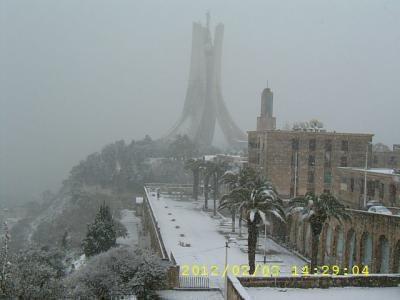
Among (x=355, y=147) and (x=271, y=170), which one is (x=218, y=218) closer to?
(x=271, y=170)

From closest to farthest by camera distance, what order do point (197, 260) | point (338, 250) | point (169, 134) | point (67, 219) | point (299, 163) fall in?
point (338, 250)
point (197, 260)
point (299, 163)
point (67, 219)
point (169, 134)

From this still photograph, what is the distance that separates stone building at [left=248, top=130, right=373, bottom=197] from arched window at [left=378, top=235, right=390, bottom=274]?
2726 centimetres

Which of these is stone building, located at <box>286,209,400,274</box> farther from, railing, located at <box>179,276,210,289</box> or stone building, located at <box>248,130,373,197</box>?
stone building, located at <box>248,130,373,197</box>

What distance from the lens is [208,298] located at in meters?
26.0

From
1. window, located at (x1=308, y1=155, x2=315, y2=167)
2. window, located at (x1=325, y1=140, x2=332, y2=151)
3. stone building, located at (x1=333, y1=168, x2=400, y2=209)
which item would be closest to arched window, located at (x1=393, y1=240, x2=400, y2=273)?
stone building, located at (x1=333, y1=168, x2=400, y2=209)

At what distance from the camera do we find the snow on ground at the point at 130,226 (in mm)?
57575

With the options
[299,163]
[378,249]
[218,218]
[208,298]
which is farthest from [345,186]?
[208,298]

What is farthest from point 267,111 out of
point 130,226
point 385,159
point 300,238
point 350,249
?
point 350,249

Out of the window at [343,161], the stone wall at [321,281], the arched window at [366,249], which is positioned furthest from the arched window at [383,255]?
the window at [343,161]

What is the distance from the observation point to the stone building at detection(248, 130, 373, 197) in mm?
54562

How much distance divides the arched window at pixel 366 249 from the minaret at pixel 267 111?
197ft

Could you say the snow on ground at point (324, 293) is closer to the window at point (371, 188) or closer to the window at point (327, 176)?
the window at point (371, 188)

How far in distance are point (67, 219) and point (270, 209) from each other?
59.6m

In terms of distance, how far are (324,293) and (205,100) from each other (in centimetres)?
15141
